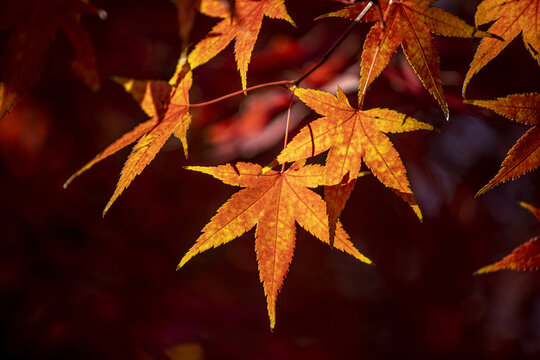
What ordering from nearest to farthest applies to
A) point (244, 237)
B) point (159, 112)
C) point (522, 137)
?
point (522, 137) < point (159, 112) < point (244, 237)

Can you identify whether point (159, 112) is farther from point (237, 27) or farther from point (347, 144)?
point (347, 144)

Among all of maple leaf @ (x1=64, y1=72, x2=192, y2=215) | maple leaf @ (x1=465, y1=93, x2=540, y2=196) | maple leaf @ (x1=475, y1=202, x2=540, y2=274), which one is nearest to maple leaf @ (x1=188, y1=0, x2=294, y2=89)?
maple leaf @ (x1=64, y1=72, x2=192, y2=215)

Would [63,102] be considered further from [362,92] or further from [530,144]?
[530,144]

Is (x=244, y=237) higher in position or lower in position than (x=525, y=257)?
lower

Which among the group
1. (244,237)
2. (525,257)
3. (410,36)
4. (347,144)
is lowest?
(244,237)

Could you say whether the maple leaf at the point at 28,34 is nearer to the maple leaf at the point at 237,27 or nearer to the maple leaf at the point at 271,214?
the maple leaf at the point at 237,27

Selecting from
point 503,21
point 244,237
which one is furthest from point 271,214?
point 244,237

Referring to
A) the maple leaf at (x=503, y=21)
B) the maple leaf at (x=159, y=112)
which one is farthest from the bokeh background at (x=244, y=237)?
the maple leaf at (x=159, y=112)
